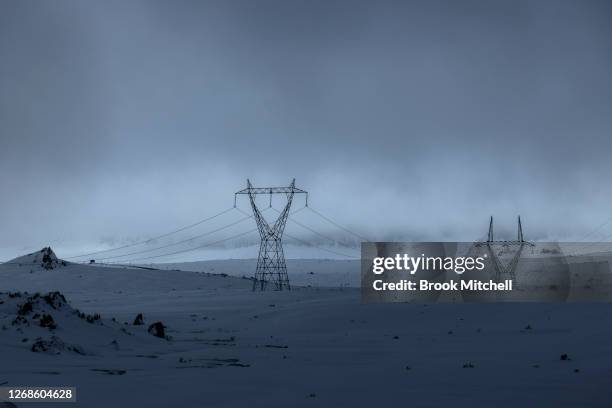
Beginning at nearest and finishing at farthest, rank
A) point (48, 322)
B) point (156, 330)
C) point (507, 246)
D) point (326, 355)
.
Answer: point (326, 355)
point (48, 322)
point (156, 330)
point (507, 246)

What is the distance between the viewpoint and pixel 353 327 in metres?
36.3

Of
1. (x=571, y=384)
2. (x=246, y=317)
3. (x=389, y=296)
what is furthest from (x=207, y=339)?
(x=389, y=296)

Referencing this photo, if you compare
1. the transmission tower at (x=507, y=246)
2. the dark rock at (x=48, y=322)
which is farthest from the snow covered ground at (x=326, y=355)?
the transmission tower at (x=507, y=246)

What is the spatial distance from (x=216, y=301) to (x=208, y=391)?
40.6 metres

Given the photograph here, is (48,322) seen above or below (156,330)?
above

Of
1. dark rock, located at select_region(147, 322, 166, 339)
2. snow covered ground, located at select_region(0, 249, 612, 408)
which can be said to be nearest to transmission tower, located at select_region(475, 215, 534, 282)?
snow covered ground, located at select_region(0, 249, 612, 408)

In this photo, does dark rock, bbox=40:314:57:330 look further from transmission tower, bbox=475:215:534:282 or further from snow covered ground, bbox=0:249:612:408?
transmission tower, bbox=475:215:534:282

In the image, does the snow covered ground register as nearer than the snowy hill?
Yes

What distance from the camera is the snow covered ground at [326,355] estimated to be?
1415 centimetres

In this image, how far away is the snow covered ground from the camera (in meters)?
14.1

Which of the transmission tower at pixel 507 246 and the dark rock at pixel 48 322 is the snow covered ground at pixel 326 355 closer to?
the dark rock at pixel 48 322

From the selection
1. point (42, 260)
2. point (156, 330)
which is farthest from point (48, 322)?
point (42, 260)

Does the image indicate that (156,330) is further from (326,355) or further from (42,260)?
(42,260)

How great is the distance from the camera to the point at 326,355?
74.9 feet
